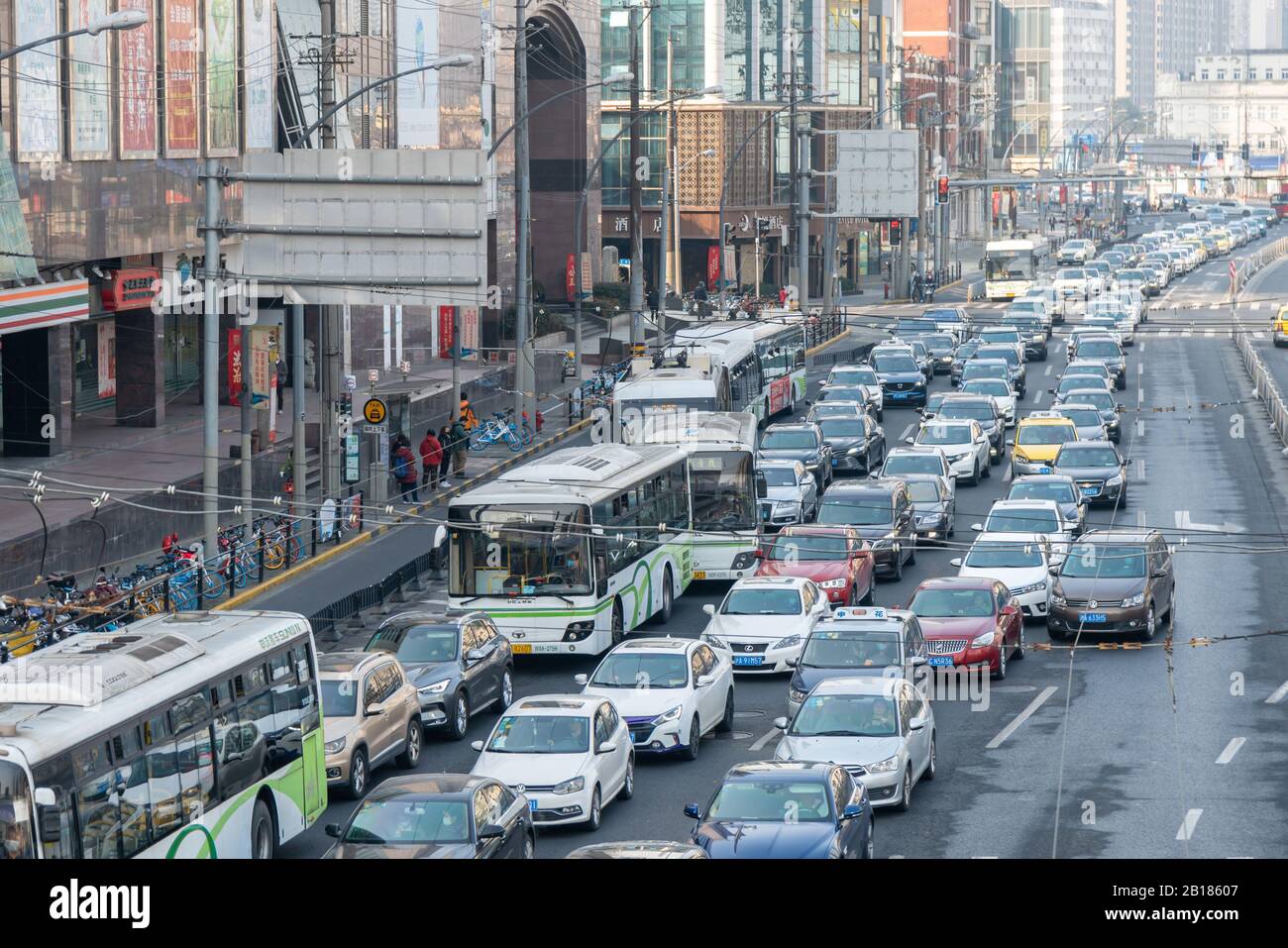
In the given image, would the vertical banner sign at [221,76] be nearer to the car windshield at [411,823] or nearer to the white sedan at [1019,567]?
the white sedan at [1019,567]

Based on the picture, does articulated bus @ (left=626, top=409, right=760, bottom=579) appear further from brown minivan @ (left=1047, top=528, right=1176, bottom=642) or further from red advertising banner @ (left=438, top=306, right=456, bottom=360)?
red advertising banner @ (left=438, top=306, right=456, bottom=360)

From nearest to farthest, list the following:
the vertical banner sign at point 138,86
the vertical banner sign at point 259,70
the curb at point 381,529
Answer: the curb at point 381,529, the vertical banner sign at point 138,86, the vertical banner sign at point 259,70

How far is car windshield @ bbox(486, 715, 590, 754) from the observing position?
864 inches

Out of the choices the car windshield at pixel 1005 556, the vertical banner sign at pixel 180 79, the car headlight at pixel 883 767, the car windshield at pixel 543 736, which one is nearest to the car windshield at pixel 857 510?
the car windshield at pixel 1005 556

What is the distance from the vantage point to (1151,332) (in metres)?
82.8

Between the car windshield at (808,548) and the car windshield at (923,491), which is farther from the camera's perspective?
the car windshield at (923,491)

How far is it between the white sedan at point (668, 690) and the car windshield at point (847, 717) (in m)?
2.13

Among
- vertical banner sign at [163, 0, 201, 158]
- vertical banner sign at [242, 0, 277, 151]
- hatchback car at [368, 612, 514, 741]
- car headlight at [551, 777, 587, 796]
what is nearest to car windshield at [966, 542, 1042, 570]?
hatchback car at [368, 612, 514, 741]

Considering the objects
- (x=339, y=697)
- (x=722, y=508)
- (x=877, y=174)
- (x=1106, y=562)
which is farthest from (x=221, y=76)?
(x=339, y=697)

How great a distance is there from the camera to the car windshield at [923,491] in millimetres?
39156

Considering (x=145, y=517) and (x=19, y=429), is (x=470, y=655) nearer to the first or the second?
(x=145, y=517)

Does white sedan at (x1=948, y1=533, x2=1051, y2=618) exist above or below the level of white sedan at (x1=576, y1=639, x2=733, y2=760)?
above

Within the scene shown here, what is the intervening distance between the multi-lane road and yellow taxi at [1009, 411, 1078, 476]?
1.35 metres
